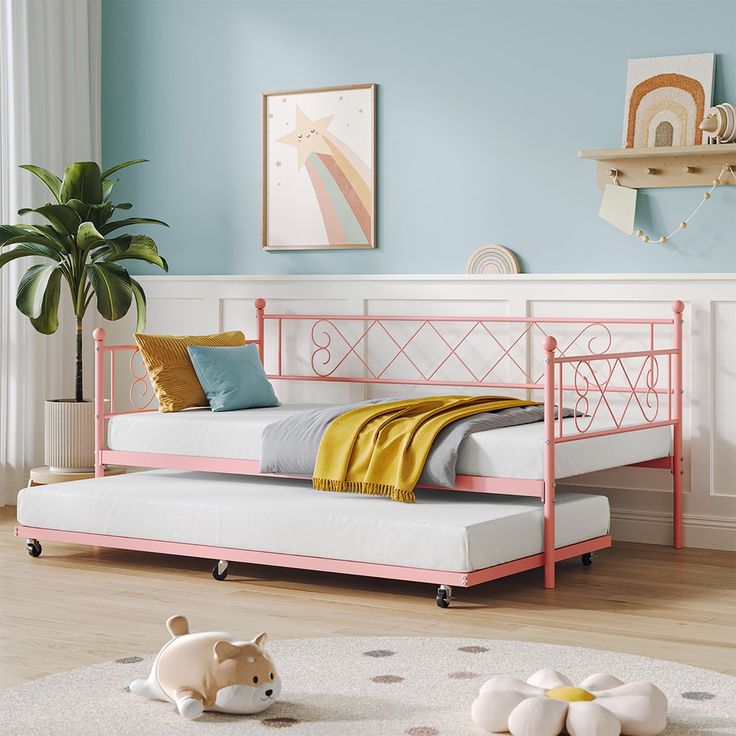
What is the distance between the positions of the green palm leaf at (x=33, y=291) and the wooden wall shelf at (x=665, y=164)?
2.20 metres

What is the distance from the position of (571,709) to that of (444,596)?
1.20 meters

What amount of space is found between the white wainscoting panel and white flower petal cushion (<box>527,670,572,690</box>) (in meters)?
2.20

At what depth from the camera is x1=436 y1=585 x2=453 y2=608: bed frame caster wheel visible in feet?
11.8

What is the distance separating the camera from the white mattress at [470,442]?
3.90 meters

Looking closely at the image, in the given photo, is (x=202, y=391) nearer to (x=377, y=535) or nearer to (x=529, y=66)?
(x=377, y=535)

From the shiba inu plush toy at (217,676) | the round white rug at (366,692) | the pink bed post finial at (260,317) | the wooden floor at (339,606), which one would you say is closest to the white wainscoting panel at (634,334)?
the pink bed post finial at (260,317)

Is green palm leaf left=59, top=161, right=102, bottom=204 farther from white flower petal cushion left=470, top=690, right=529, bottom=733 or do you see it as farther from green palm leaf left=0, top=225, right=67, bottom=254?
white flower petal cushion left=470, top=690, right=529, bottom=733

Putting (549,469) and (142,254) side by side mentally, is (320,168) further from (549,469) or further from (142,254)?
(549,469)

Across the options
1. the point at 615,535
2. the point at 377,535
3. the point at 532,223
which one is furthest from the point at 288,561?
the point at 532,223

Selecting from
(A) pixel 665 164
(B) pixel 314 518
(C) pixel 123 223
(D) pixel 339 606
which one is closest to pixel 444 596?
(D) pixel 339 606

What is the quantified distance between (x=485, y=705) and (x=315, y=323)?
3.10 metres

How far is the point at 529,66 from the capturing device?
4938 millimetres

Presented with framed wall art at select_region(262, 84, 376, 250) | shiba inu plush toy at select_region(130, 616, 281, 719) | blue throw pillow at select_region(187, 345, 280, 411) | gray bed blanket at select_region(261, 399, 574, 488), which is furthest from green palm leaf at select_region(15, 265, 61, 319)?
shiba inu plush toy at select_region(130, 616, 281, 719)

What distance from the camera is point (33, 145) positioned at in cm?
567
